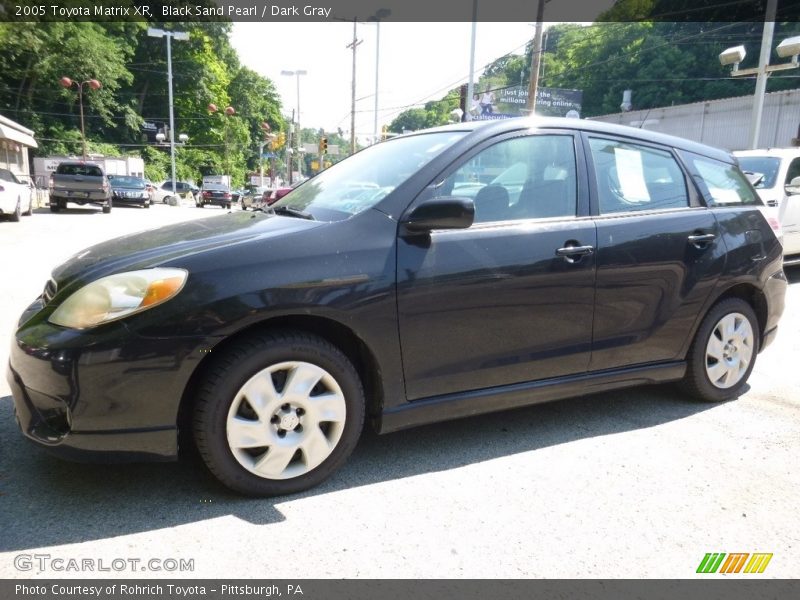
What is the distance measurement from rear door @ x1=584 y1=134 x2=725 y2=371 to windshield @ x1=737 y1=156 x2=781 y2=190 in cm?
522

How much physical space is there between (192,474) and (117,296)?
2.99 feet

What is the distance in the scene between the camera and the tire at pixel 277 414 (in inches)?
92.7

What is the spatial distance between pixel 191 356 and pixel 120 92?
180 ft

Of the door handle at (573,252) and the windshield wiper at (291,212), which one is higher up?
the windshield wiper at (291,212)

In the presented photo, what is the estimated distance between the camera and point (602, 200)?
3.22 m

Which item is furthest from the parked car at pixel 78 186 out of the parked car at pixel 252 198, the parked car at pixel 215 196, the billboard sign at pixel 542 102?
the billboard sign at pixel 542 102

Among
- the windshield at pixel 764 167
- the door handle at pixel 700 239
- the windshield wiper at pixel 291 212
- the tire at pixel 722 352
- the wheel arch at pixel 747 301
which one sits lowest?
the tire at pixel 722 352

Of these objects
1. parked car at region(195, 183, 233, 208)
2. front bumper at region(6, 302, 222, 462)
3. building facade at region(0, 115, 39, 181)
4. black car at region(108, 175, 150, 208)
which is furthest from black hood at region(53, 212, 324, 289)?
parked car at region(195, 183, 233, 208)

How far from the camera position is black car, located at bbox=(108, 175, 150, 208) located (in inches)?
1023

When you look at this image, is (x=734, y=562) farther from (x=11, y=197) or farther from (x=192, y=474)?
(x=11, y=197)

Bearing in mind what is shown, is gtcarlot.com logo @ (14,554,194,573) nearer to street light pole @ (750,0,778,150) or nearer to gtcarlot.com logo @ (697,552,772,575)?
gtcarlot.com logo @ (697,552,772,575)

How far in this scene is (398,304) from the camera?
8.55 feet

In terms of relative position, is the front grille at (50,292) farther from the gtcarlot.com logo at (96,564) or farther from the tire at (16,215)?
the tire at (16,215)
